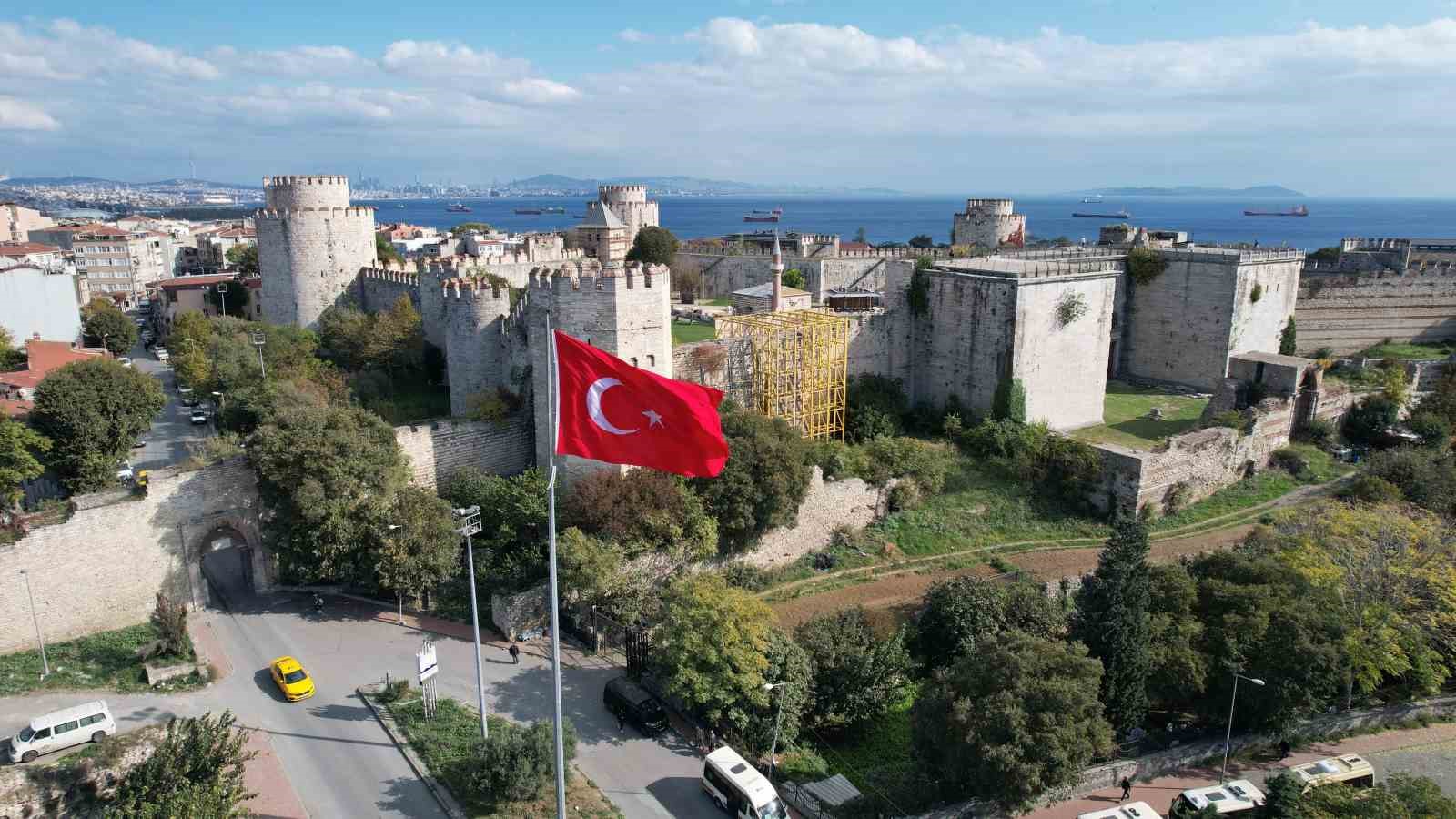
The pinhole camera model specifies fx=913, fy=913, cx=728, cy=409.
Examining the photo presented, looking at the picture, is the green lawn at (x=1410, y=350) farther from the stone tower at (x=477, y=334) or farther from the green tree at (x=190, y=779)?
the green tree at (x=190, y=779)

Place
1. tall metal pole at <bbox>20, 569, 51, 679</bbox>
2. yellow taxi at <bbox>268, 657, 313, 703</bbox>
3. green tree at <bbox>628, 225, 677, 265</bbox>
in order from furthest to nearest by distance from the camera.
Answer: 1. green tree at <bbox>628, 225, 677, 265</bbox>
2. tall metal pole at <bbox>20, 569, 51, 679</bbox>
3. yellow taxi at <bbox>268, 657, 313, 703</bbox>

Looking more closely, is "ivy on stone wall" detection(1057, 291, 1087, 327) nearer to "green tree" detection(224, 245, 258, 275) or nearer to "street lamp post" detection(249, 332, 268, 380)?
"street lamp post" detection(249, 332, 268, 380)

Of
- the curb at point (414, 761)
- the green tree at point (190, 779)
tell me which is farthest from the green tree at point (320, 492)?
the green tree at point (190, 779)

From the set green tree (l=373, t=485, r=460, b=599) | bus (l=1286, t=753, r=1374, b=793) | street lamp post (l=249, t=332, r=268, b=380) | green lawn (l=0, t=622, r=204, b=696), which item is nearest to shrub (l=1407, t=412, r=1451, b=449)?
bus (l=1286, t=753, r=1374, b=793)

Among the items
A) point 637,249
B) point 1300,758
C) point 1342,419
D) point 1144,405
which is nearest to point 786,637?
point 1300,758

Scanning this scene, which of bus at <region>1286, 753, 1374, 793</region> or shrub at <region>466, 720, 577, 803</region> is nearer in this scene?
shrub at <region>466, 720, 577, 803</region>

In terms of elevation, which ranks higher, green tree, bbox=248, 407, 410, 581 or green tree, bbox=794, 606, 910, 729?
green tree, bbox=248, 407, 410, 581
